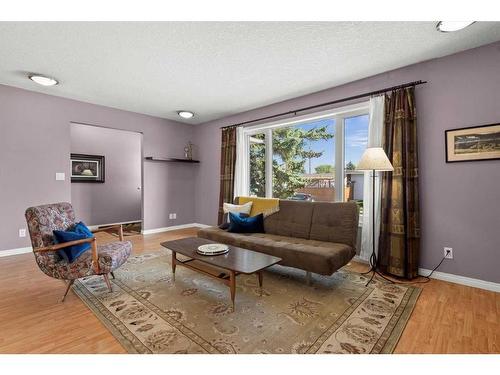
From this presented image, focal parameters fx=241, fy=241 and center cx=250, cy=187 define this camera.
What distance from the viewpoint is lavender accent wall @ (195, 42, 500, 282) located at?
2440 mm

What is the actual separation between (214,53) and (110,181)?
15.7 feet

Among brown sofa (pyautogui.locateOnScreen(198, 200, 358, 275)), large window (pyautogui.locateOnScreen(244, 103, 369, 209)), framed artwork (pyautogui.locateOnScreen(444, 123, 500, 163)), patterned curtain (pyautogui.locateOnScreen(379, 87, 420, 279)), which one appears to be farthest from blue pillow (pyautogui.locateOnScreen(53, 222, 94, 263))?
framed artwork (pyautogui.locateOnScreen(444, 123, 500, 163))

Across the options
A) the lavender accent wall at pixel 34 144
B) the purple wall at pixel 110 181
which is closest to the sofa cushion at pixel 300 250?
the lavender accent wall at pixel 34 144

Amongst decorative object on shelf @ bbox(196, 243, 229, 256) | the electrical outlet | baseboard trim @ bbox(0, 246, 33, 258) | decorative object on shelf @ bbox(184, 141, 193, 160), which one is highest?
decorative object on shelf @ bbox(184, 141, 193, 160)

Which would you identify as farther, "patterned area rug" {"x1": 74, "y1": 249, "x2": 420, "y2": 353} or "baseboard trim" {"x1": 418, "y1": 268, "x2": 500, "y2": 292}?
"baseboard trim" {"x1": 418, "y1": 268, "x2": 500, "y2": 292}

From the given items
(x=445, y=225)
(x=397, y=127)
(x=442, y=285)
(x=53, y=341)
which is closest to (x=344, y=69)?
(x=397, y=127)

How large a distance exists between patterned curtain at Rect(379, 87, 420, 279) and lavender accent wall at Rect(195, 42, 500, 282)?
14 centimetres

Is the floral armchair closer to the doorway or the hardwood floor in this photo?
the hardwood floor

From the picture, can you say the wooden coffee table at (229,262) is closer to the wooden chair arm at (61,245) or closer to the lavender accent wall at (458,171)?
the wooden chair arm at (61,245)

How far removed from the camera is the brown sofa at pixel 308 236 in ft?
8.17

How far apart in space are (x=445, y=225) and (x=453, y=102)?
4.46ft

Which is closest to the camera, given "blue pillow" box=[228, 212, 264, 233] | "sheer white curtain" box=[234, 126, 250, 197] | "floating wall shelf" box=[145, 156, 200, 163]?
"blue pillow" box=[228, 212, 264, 233]

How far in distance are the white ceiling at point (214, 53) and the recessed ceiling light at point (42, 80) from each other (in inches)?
3.8

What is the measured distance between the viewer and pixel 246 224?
348cm
